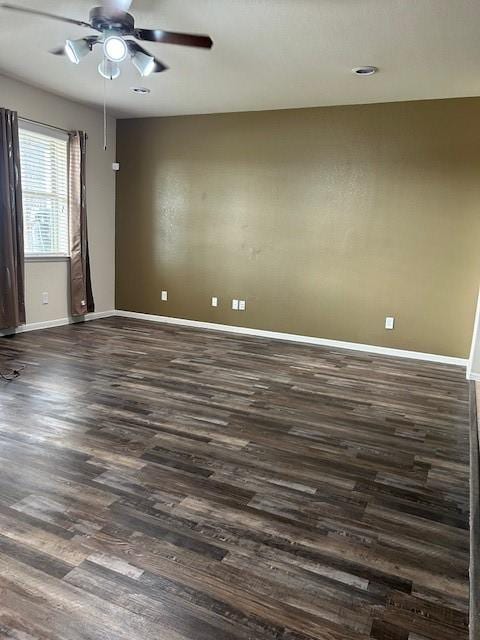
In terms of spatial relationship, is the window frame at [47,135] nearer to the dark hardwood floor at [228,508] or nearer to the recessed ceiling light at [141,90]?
the recessed ceiling light at [141,90]

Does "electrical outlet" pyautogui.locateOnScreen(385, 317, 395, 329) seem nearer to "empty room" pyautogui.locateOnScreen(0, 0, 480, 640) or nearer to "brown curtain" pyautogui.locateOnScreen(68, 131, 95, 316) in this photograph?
"empty room" pyautogui.locateOnScreen(0, 0, 480, 640)

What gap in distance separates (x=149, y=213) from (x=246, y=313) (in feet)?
6.51

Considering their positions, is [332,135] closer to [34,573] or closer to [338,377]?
[338,377]

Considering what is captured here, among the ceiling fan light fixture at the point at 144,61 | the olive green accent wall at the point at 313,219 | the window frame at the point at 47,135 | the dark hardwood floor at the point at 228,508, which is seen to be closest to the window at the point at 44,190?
the window frame at the point at 47,135

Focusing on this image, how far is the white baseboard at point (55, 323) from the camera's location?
5267mm

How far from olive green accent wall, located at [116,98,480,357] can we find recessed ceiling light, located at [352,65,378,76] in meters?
1.02

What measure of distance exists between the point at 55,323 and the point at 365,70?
4483mm

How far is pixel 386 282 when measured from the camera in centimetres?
519

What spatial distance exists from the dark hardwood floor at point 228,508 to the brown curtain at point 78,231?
2134mm

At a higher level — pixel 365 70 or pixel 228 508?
pixel 365 70

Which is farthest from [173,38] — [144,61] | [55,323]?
[55,323]

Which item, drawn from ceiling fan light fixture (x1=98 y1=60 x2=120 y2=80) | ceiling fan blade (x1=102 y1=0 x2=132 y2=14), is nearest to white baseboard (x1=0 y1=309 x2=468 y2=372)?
ceiling fan light fixture (x1=98 y1=60 x2=120 y2=80)

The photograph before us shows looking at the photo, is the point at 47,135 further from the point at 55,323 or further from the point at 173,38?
the point at 173,38

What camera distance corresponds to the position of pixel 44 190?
5453 mm
